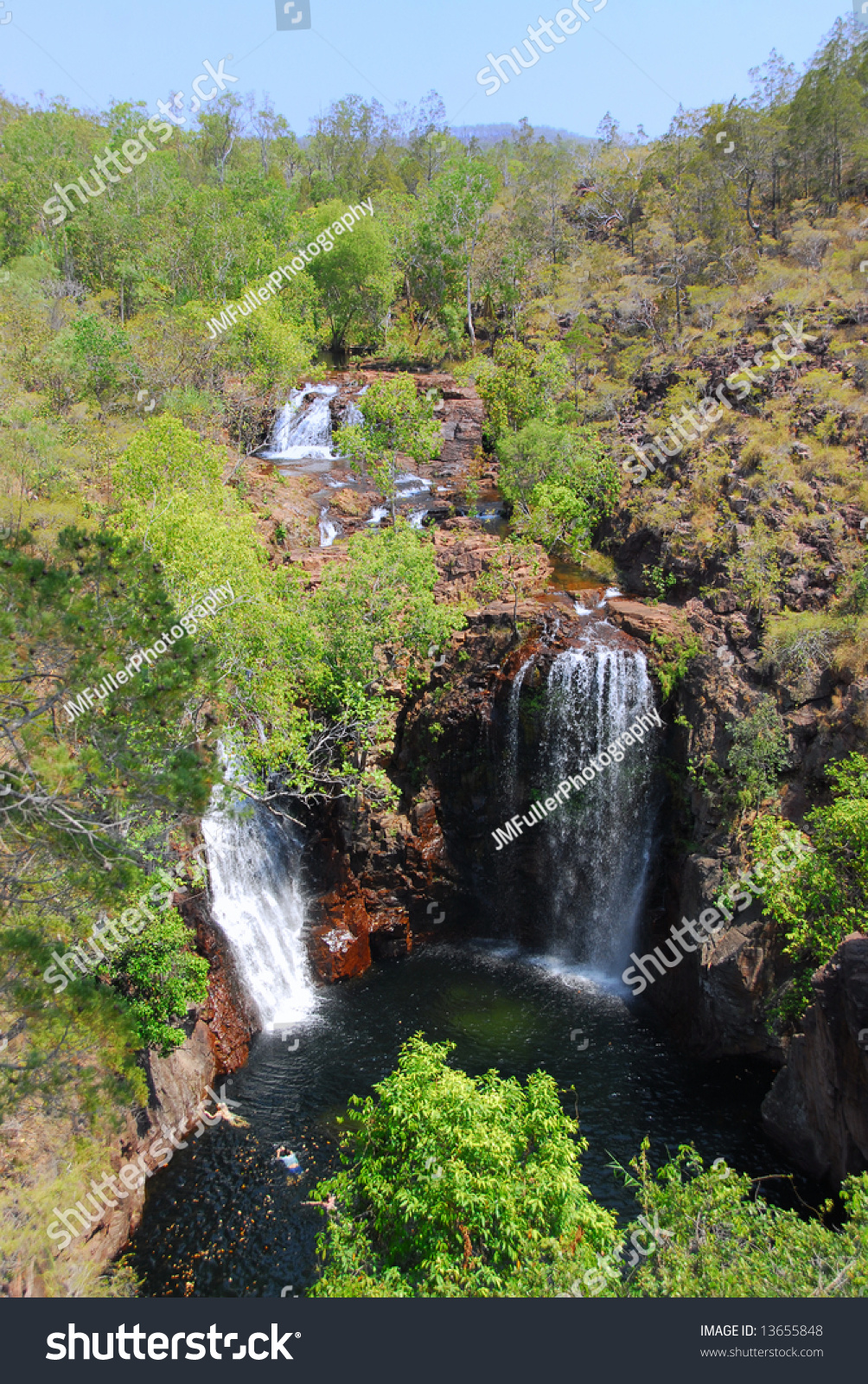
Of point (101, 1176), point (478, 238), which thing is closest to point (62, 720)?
point (101, 1176)

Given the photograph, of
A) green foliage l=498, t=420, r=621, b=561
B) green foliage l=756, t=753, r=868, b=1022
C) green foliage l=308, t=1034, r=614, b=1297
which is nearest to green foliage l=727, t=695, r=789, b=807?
green foliage l=756, t=753, r=868, b=1022

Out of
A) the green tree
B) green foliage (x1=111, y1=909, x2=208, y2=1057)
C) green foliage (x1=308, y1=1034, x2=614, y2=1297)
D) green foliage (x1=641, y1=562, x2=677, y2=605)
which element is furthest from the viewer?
the green tree

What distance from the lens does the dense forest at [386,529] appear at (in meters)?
10.3

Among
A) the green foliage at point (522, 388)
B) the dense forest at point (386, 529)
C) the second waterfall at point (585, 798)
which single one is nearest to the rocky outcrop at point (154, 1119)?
the dense forest at point (386, 529)

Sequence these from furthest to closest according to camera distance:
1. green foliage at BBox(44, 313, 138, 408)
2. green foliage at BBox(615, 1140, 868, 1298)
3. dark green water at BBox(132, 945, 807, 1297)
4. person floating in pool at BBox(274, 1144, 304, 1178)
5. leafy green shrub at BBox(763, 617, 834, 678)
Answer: green foliage at BBox(44, 313, 138, 408), leafy green shrub at BBox(763, 617, 834, 678), person floating in pool at BBox(274, 1144, 304, 1178), dark green water at BBox(132, 945, 807, 1297), green foliage at BBox(615, 1140, 868, 1298)

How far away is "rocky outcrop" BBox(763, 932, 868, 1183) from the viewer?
539 inches

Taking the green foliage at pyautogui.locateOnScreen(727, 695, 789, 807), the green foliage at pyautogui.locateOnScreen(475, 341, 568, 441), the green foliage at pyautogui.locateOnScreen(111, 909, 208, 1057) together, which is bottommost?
the green foliage at pyautogui.locateOnScreen(111, 909, 208, 1057)

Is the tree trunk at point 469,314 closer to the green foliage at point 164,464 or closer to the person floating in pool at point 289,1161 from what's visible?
the green foliage at point 164,464

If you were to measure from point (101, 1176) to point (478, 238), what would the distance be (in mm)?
56855

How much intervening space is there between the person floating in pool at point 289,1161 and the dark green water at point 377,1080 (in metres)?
0.18

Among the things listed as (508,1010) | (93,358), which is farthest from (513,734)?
(93,358)

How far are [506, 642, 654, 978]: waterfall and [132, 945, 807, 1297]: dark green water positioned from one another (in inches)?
66.8

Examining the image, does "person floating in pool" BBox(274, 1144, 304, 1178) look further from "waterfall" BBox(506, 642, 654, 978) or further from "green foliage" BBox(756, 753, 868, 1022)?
"green foliage" BBox(756, 753, 868, 1022)

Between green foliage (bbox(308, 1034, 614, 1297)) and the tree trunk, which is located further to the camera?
the tree trunk
